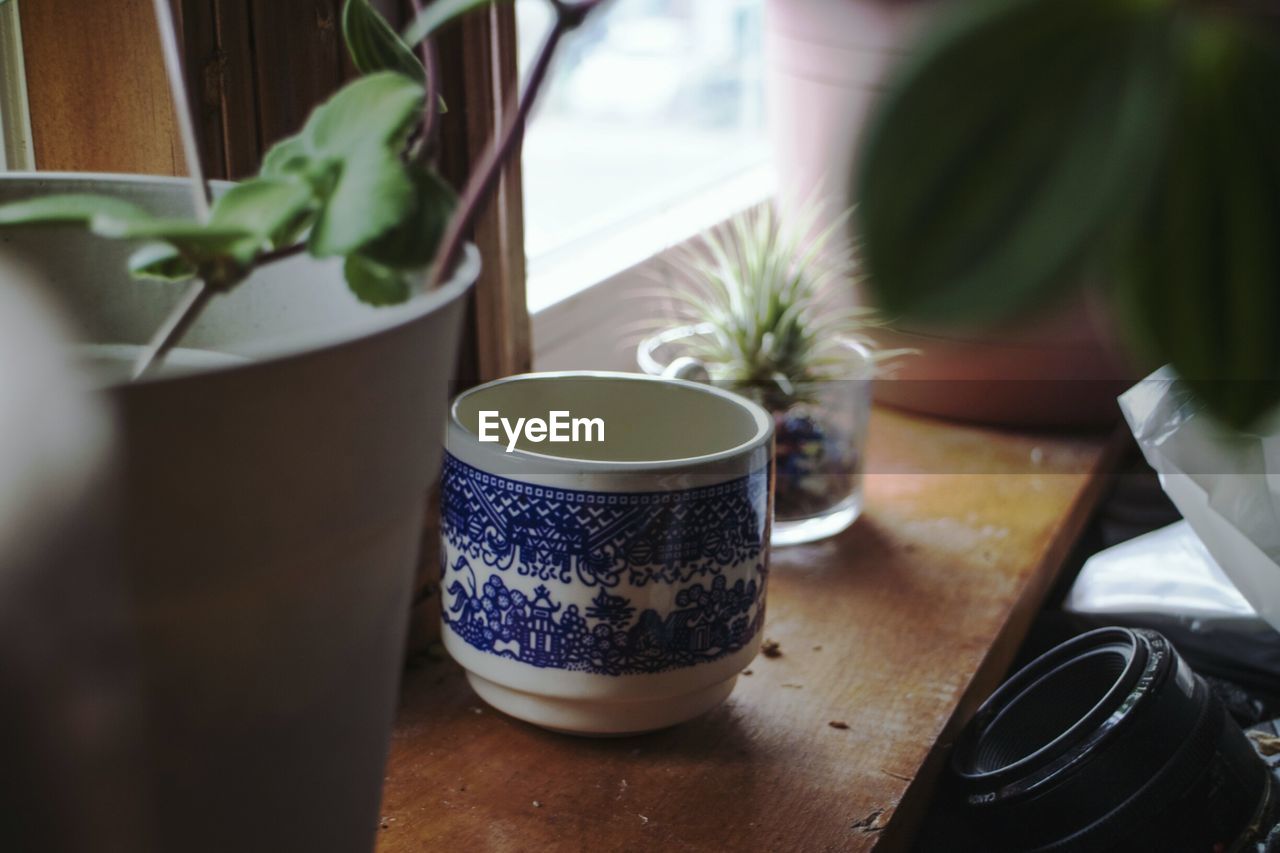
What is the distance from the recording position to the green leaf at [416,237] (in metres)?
0.24

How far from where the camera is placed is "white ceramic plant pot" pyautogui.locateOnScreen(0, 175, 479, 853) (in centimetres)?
21

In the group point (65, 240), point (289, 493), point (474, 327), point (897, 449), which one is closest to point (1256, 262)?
point (289, 493)

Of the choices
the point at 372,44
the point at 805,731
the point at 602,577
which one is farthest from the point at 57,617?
the point at 805,731

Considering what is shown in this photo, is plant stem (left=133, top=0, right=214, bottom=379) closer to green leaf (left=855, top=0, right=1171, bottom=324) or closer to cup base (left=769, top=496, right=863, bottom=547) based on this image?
green leaf (left=855, top=0, right=1171, bottom=324)

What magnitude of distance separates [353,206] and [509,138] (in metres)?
0.04

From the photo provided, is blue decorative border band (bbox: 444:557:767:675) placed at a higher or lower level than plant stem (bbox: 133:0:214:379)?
lower

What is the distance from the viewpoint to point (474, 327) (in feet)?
2.15

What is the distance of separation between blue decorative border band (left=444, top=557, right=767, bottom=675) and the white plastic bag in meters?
0.23

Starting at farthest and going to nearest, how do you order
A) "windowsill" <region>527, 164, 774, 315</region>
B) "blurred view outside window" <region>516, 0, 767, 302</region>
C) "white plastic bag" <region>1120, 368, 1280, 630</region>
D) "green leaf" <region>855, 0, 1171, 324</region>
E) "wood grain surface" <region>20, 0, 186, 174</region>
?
"blurred view outside window" <region>516, 0, 767, 302</region> < "windowsill" <region>527, 164, 774, 315</region> < "white plastic bag" <region>1120, 368, 1280, 630</region> < "wood grain surface" <region>20, 0, 186, 174</region> < "green leaf" <region>855, 0, 1171, 324</region>

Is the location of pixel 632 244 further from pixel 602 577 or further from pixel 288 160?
pixel 288 160

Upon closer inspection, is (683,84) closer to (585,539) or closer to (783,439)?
(783,439)

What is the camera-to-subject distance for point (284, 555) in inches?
9.1

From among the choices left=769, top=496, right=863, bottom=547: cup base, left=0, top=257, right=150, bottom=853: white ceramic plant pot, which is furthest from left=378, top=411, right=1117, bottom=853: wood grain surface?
left=0, top=257, right=150, bottom=853: white ceramic plant pot

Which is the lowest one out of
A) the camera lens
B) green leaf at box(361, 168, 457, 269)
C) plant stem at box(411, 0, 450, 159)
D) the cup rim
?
the camera lens
